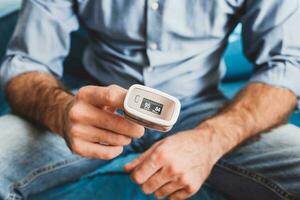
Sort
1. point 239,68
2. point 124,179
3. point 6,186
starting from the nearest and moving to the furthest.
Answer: point 6,186, point 124,179, point 239,68

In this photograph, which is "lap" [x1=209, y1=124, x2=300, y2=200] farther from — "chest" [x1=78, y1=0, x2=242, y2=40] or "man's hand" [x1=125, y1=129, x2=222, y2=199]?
"chest" [x1=78, y1=0, x2=242, y2=40]

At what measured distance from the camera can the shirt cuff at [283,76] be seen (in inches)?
36.3

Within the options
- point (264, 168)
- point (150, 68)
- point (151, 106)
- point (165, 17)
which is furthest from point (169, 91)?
point (151, 106)

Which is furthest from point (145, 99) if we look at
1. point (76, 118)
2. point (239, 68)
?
point (239, 68)

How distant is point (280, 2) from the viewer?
2.96 feet

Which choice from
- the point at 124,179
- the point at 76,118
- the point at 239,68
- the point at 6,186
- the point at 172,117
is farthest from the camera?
the point at 239,68

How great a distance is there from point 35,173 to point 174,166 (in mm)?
301

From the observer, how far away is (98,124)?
728 mm

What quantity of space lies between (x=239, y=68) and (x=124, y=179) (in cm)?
57

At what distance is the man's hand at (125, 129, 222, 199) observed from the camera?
738 mm

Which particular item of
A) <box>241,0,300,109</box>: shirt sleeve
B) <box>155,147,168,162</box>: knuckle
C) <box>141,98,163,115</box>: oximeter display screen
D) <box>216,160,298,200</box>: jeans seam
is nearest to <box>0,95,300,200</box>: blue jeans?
<box>216,160,298,200</box>: jeans seam

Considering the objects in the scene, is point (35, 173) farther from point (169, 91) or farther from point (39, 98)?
point (169, 91)

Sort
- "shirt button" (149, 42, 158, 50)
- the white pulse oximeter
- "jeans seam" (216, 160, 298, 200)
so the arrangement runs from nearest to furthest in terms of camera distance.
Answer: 1. the white pulse oximeter
2. "jeans seam" (216, 160, 298, 200)
3. "shirt button" (149, 42, 158, 50)

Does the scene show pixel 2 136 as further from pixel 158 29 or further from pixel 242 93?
pixel 242 93
